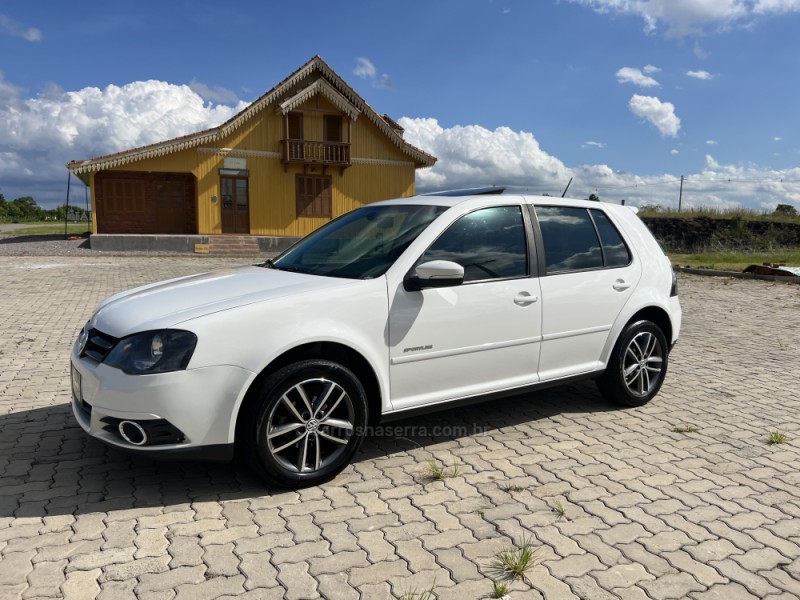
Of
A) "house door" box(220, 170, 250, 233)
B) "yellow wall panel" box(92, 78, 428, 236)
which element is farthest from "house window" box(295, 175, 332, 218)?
"house door" box(220, 170, 250, 233)

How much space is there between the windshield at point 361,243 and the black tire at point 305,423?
0.71 metres

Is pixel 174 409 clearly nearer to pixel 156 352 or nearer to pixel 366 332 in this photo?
pixel 156 352

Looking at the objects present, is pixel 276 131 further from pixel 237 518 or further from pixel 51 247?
pixel 237 518

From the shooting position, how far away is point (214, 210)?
26344mm

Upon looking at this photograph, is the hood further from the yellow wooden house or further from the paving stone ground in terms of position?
the yellow wooden house

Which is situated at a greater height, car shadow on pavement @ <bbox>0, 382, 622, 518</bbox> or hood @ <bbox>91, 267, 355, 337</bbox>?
hood @ <bbox>91, 267, 355, 337</bbox>

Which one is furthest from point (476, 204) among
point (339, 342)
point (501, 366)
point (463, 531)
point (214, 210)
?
point (214, 210)

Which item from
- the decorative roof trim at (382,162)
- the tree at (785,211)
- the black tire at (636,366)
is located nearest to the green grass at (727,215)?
the tree at (785,211)

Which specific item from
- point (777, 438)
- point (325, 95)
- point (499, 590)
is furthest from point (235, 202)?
point (499, 590)

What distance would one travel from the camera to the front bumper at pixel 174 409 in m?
3.10

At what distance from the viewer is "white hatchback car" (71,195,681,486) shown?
10.4 ft

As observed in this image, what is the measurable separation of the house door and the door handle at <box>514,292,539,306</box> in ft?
79.4

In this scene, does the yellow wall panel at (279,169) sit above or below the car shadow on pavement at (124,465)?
above

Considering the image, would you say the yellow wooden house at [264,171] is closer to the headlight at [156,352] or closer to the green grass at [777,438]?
the headlight at [156,352]
